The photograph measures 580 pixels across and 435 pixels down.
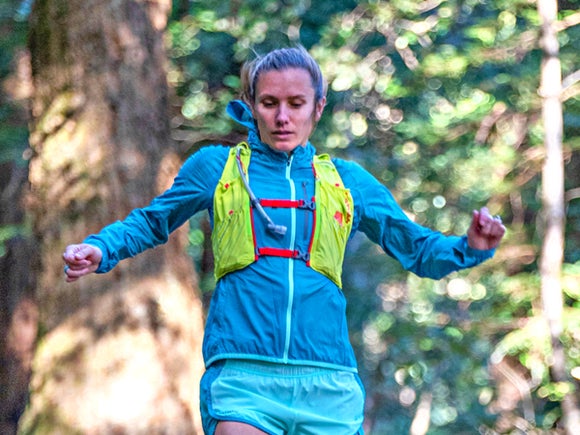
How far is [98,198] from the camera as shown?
6.41 meters

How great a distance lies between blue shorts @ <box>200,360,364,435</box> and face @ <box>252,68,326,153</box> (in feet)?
2.45

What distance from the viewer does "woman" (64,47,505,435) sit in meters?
3.12

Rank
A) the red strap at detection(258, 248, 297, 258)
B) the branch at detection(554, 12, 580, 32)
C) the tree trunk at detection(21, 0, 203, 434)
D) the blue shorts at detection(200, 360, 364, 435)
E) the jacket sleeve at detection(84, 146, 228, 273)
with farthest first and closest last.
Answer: the branch at detection(554, 12, 580, 32) < the tree trunk at detection(21, 0, 203, 434) < the jacket sleeve at detection(84, 146, 228, 273) < the red strap at detection(258, 248, 297, 258) < the blue shorts at detection(200, 360, 364, 435)

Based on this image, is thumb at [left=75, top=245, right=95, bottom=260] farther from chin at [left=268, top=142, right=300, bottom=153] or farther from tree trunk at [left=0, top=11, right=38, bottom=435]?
tree trunk at [left=0, top=11, right=38, bottom=435]

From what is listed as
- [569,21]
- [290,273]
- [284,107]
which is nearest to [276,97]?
[284,107]

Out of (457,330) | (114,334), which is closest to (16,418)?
(114,334)

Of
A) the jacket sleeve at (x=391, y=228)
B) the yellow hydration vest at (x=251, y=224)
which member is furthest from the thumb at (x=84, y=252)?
the jacket sleeve at (x=391, y=228)

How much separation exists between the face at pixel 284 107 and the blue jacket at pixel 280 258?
50 mm

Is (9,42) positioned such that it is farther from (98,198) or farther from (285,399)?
(285,399)

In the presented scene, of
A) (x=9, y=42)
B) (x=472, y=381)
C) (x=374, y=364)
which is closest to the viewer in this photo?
(x=9, y=42)

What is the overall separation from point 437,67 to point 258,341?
9.03 m

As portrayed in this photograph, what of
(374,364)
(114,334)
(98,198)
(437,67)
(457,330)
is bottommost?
(374,364)

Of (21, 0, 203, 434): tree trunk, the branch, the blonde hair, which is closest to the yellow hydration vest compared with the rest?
the blonde hair

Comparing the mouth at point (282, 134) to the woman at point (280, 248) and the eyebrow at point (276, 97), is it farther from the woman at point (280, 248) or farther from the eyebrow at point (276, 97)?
the eyebrow at point (276, 97)
